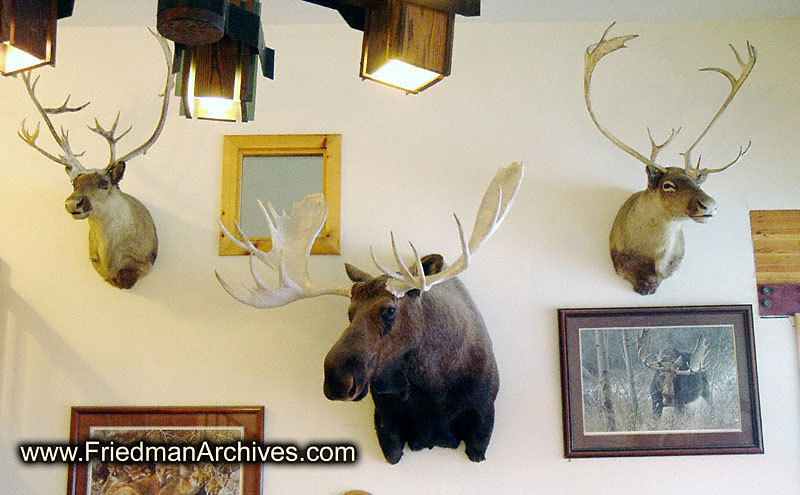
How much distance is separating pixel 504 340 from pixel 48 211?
1790 mm

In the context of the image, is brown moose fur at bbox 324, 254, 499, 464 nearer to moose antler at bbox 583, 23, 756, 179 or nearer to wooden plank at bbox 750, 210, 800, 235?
moose antler at bbox 583, 23, 756, 179

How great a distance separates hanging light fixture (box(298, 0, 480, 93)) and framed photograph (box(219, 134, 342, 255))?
137cm

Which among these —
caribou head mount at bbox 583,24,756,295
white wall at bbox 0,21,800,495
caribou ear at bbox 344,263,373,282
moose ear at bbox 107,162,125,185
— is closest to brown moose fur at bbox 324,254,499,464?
caribou ear at bbox 344,263,373,282

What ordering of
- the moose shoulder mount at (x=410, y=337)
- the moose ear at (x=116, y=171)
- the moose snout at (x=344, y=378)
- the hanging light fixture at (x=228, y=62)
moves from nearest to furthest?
1. the hanging light fixture at (x=228, y=62)
2. the moose snout at (x=344, y=378)
3. the moose shoulder mount at (x=410, y=337)
4. the moose ear at (x=116, y=171)

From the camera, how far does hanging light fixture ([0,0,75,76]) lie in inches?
47.3

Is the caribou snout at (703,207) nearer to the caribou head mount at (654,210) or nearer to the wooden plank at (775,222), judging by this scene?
the caribou head mount at (654,210)

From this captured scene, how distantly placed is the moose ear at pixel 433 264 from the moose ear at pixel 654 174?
788 mm

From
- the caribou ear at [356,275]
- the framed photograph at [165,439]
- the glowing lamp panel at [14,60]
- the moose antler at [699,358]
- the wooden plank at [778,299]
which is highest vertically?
the glowing lamp panel at [14,60]

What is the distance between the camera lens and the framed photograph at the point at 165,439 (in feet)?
8.15

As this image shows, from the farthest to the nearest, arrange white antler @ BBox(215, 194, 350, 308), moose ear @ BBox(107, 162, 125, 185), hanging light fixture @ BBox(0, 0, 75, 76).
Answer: moose ear @ BBox(107, 162, 125, 185), white antler @ BBox(215, 194, 350, 308), hanging light fixture @ BBox(0, 0, 75, 76)

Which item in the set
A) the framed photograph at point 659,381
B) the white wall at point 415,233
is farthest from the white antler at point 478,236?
the framed photograph at point 659,381

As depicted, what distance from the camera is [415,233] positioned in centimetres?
265

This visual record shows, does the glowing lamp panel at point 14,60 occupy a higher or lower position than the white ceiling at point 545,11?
lower

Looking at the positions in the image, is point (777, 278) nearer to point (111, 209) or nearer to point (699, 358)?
point (699, 358)
